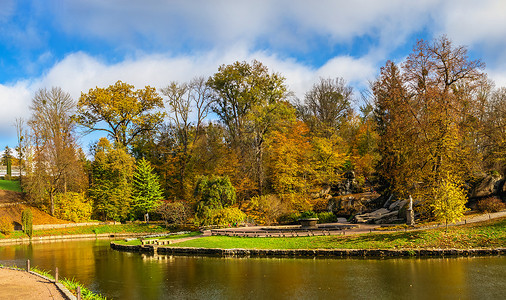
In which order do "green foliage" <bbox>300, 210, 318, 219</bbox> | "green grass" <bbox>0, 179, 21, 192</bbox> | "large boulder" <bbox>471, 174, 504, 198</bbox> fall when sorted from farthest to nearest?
"green grass" <bbox>0, 179, 21, 192</bbox> < "green foliage" <bbox>300, 210, 318, 219</bbox> < "large boulder" <bbox>471, 174, 504, 198</bbox>

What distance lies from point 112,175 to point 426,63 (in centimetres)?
4018

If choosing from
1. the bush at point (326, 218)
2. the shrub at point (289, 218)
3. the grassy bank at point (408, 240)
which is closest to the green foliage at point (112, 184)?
the shrub at point (289, 218)

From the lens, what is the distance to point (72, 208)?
4853 centimetres

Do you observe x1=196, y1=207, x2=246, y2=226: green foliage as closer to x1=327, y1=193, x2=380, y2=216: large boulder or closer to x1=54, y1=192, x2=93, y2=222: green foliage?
x1=327, y1=193, x2=380, y2=216: large boulder

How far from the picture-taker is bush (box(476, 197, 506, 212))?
96.7 feet

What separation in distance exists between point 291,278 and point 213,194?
77.1 feet

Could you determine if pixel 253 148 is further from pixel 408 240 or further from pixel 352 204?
pixel 408 240

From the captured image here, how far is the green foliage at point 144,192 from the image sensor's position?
50.4 m

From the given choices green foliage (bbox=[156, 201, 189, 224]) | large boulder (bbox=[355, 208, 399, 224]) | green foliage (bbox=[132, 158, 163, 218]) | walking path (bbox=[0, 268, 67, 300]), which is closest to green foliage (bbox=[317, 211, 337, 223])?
large boulder (bbox=[355, 208, 399, 224])

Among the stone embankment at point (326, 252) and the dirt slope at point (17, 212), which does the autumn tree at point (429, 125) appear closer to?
the stone embankment at point (326, 252)

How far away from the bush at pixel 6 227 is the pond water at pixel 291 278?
19.7m

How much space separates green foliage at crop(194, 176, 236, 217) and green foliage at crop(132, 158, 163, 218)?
1184 cm

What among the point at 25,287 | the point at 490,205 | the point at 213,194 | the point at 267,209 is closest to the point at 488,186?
the point at 490,205

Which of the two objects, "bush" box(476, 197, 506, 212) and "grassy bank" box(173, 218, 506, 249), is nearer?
"grassy bank" box(173, 218, 506, 249)
